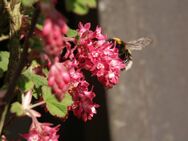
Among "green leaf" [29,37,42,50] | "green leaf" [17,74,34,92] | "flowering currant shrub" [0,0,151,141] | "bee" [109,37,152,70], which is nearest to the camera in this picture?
"flowering currant shrub" [0,0,151,141]

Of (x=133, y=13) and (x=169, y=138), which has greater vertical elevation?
→ (x=133, y=13)

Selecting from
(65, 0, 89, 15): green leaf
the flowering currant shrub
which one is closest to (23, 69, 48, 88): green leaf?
the flowering currant shrub

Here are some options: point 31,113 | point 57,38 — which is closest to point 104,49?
point 31,113

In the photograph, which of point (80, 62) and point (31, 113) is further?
point (80, 62)

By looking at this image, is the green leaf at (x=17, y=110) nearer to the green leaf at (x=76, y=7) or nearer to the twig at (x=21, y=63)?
the twig at (x=21, y=63)

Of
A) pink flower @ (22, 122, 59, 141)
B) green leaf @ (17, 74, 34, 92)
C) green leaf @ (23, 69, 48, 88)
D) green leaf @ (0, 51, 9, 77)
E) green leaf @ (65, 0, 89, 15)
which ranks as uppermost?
green leaf @ (65, 0, 89, 15)

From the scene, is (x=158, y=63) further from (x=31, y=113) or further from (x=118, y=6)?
(x=31, y=113)

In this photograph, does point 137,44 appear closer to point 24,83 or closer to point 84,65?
point 84,65

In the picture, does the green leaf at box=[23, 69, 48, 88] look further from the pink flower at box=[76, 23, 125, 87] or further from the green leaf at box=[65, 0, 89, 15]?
the green leaf at box=[65, 0, 89, 15]
